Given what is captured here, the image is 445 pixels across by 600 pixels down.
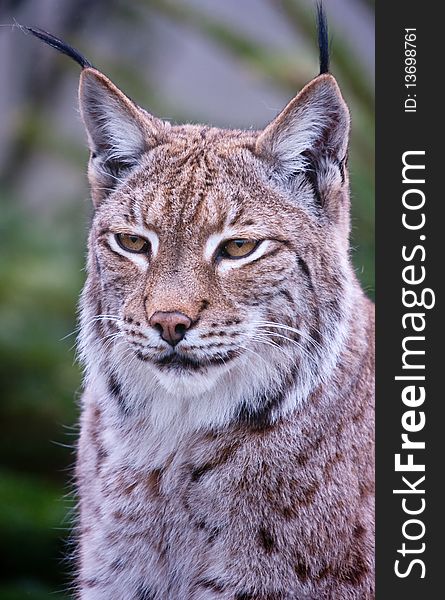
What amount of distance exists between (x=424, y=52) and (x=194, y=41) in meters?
4.78

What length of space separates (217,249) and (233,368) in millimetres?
402

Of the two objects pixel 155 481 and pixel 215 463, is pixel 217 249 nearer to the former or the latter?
pixel 215 463

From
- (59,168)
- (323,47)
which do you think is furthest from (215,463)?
(59,168)

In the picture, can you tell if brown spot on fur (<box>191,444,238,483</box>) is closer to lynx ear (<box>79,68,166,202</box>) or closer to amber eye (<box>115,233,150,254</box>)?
amber eye (<box>115,233,150,254</box>)

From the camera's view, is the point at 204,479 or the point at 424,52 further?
the point at 424,52

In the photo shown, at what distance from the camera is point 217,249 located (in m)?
3.60

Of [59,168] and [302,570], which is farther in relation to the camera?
[59,168]

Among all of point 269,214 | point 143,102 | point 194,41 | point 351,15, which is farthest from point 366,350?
point 194,41

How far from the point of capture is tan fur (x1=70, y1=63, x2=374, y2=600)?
3.61m

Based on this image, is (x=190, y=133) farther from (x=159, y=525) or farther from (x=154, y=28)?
(x=154, y=28)

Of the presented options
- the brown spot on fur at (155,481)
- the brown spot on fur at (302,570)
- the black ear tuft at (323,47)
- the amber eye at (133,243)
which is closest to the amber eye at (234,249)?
the amber eye at (133,243)

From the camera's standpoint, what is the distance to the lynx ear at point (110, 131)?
3.82 metres

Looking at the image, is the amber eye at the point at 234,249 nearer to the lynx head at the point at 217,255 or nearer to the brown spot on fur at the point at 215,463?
the lynx head at the point at 217,255

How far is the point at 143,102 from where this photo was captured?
771cm
